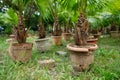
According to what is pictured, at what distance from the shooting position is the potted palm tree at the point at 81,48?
3627 millimetres

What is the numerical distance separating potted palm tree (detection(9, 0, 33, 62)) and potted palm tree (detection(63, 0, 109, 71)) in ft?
3.31

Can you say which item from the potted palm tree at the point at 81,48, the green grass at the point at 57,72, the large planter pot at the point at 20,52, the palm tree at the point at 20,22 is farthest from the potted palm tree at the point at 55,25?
the potted palm tree at the point at 81,48

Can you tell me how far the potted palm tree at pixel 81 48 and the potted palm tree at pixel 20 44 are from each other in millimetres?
1010

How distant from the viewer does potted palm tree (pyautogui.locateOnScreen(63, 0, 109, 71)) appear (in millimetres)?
3627

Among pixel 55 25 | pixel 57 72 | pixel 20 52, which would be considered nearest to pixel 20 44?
pixel 20 52

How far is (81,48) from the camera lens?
11.7 feet

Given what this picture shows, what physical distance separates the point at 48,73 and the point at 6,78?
29.3 inches

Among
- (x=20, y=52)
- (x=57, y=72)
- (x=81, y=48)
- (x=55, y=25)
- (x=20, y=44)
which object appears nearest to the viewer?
(x=81, y=48)

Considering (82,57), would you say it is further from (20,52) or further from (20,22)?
(20,22)

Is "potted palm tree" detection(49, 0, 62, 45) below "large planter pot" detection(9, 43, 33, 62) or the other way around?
the other way around

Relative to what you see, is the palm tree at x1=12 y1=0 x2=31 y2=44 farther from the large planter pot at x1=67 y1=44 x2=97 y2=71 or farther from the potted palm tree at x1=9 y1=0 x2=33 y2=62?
the large planter pot at x1=67 y1=44 x2=97 y2=71

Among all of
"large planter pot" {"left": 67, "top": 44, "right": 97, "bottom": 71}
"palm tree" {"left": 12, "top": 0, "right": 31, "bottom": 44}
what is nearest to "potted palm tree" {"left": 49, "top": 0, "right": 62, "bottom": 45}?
"palm tree" {"left": 12, "top": 0, "right": 31, "bottom": 44}

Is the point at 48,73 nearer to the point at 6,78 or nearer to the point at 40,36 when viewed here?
the point at 6,78

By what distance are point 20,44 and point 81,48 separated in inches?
56.9
